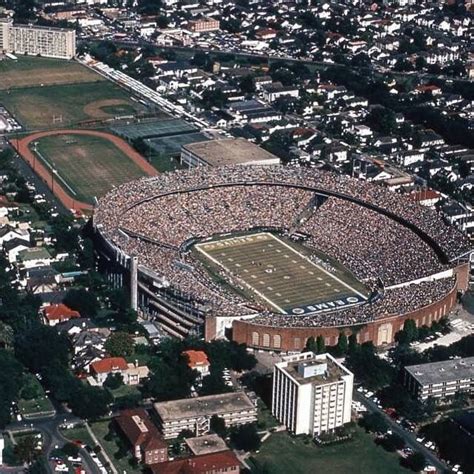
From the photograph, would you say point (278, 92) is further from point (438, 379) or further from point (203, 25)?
point (438, 379)

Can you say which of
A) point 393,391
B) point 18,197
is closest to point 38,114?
point 18,197

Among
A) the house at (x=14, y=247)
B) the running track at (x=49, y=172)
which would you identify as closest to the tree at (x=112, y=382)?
the house at (x=14, y=247)

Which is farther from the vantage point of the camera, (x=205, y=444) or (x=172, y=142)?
(x=172, y=142)

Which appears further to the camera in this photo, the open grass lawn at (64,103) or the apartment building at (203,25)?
the apartment building at (203,25)

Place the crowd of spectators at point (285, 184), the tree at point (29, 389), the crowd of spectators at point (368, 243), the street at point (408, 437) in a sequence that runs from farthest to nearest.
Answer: the crowd of spectators at point (285, 184) < the crowd of spectators at point (368, 243) < the tree at point (29, 389) < the street at point (408, 437)

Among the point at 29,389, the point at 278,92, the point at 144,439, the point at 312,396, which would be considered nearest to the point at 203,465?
the point at 144,439

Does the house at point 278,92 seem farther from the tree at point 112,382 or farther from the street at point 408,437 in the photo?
the street at point 408,437
